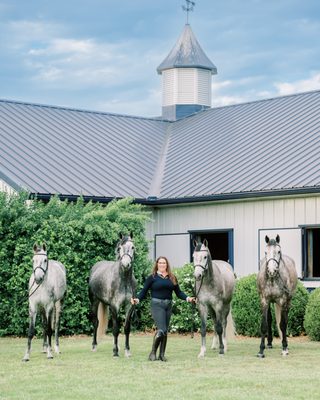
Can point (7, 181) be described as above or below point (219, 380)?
above

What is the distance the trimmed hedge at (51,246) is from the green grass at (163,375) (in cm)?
227

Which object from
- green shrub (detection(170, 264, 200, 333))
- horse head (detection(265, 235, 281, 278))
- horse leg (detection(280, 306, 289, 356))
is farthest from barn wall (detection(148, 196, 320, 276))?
horse head (detection(265, 235, 281, 278))

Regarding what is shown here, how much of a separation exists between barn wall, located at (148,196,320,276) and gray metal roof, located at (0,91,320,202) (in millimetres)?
426

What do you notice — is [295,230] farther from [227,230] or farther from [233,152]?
[233,152]

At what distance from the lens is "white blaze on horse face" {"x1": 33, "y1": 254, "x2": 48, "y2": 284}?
16230mm

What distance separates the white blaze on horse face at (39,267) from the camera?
1623 cm

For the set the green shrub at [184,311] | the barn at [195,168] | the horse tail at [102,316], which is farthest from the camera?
the barn at [195,168]

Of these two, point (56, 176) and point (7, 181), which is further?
point (56, 176)

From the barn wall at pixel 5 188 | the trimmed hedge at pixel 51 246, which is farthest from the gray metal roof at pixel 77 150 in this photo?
the trimmed hedge at pixel 51 246

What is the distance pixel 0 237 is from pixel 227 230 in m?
6.34

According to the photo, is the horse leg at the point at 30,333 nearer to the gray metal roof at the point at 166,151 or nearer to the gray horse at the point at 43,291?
the gray horse at the point at 43,291

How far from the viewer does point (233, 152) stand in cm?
2702

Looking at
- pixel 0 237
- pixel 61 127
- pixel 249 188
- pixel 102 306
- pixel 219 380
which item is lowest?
pixel 219 380

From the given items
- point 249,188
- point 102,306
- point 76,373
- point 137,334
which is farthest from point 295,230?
point 76,373
